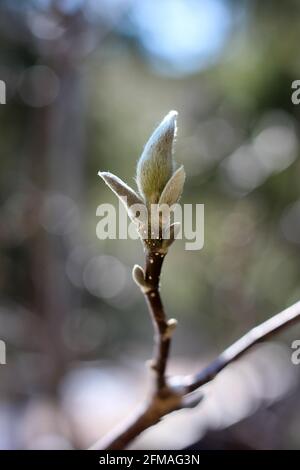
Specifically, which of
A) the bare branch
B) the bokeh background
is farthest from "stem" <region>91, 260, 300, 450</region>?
the bokeh background

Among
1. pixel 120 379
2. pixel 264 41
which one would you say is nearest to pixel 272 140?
pixel 264 41

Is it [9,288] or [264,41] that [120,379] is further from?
[264,41]

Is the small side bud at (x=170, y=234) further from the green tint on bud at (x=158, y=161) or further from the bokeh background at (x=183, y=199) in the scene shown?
the bokeh background at (x=183, y=199)

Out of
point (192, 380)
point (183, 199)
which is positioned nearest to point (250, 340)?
point (192, 380)

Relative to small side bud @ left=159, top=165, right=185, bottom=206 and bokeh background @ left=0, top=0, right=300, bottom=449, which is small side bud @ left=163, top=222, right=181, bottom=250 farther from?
bokeh background @ left=0, top=0, right=300, bottom=449

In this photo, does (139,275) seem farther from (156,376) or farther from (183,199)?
(183,199)

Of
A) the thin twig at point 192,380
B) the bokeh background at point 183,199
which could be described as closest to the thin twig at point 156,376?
the thin twig at point 192,380
